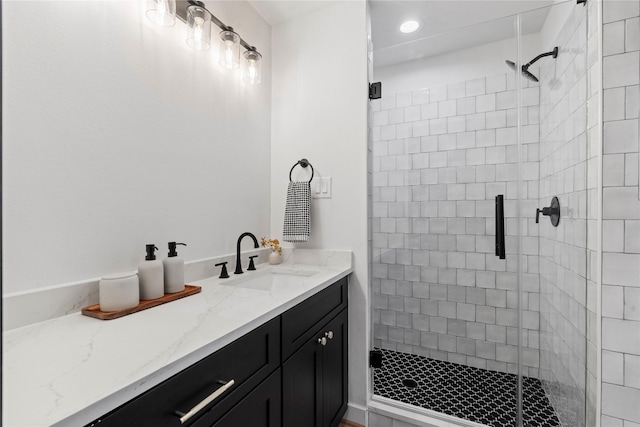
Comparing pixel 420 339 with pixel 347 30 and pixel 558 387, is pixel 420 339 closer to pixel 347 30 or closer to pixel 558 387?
pixel 558 387

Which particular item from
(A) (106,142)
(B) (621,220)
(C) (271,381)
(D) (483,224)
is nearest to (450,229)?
(D) (483,224)

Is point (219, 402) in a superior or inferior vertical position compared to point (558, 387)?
superior

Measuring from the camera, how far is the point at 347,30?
1.83m

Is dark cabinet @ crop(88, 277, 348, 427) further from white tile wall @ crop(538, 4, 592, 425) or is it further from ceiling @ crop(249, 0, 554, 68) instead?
ceiling @ crop(249, 0, 554, 68)

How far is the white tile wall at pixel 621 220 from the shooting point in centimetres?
129

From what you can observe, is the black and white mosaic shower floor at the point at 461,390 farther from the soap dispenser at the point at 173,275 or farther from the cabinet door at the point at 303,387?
the soap dispenser at the point at 173,275

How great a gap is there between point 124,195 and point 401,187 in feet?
4.75

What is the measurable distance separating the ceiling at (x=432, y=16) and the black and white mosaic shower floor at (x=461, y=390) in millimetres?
1834

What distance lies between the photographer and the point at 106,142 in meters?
1.12

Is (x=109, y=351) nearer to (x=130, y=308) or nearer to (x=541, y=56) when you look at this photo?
(x=130, y=308)

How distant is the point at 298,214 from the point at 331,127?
55 cm

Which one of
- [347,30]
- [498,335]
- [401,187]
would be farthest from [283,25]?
[498,335]

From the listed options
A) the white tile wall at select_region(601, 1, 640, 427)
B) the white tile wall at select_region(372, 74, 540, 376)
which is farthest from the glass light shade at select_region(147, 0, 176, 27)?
the white tile wall at select_region(601, 1, 640, 427)

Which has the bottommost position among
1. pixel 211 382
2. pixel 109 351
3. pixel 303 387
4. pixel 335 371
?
pixel 335 371
